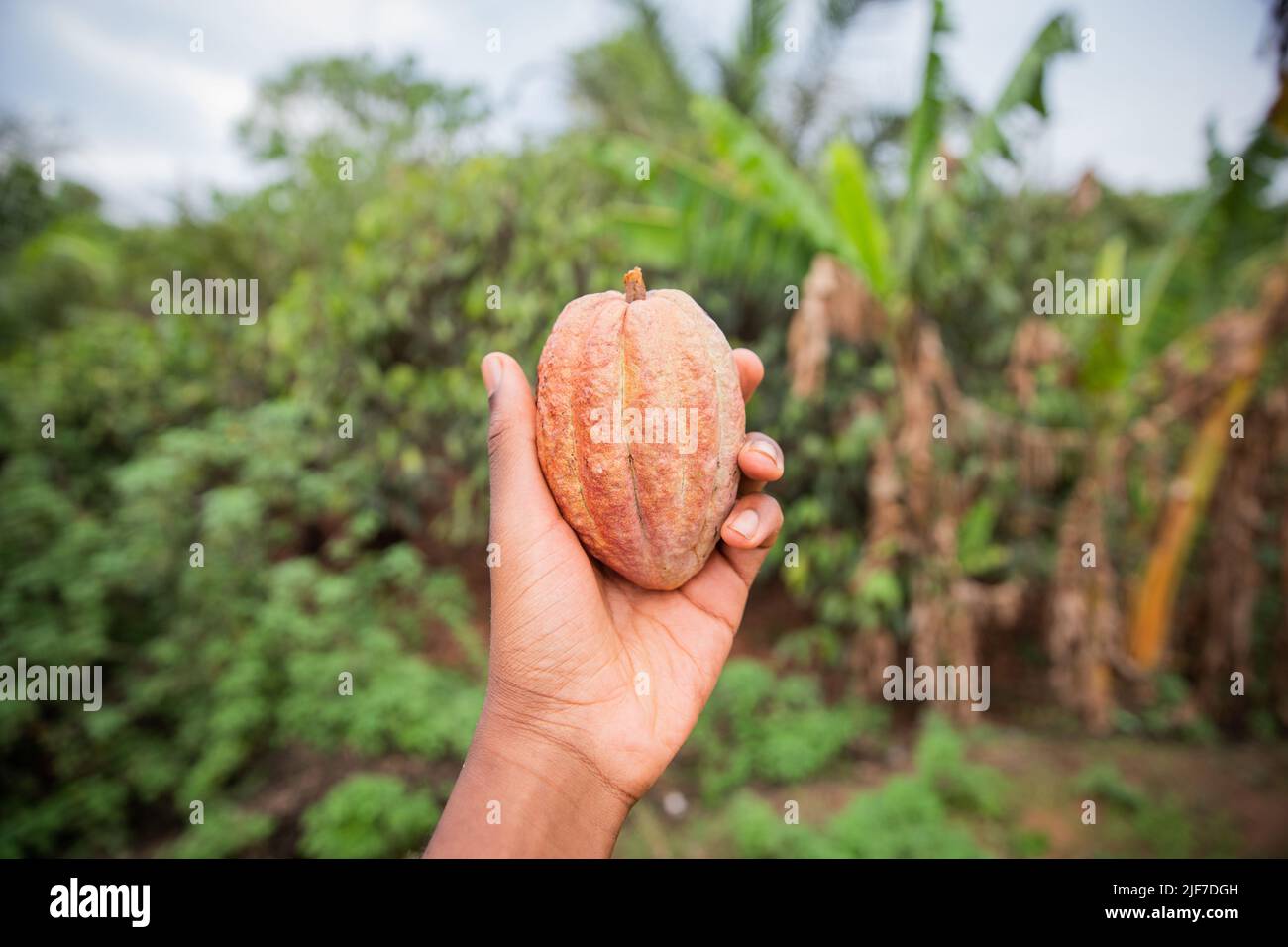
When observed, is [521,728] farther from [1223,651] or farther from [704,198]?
[1223,651]

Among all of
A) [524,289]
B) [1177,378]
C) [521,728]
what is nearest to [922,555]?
[1177,378]

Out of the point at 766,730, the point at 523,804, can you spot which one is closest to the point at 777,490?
the point at 766,730

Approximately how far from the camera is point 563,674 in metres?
1.29

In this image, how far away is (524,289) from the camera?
3.89 metres

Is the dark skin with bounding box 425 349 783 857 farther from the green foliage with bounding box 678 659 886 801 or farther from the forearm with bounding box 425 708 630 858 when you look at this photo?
the green foliage with bounding box 678 659 886 801

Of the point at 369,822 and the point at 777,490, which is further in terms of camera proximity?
the point at 777,490

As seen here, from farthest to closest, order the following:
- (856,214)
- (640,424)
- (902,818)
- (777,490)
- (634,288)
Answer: (777,490) → (856,214) → (902,818) → (634,288) → (640,424)

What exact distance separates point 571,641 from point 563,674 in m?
0.06

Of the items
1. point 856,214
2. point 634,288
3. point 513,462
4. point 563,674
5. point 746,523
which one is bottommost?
point 563,674

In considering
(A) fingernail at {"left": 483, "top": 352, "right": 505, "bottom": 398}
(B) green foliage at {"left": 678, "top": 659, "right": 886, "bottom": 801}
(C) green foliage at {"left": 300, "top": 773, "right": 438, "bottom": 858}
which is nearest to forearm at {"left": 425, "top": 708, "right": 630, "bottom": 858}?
(A) fingernail at {"left": 483, "top": 352, "right": 505, "bottom": 398}

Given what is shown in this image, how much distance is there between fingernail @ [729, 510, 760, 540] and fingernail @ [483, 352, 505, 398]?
20.7 inches

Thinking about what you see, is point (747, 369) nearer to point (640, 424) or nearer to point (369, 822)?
point (640, 424)

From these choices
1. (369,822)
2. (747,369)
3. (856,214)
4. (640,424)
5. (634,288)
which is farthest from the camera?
(856,214)

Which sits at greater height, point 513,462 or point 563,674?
point 513,462
